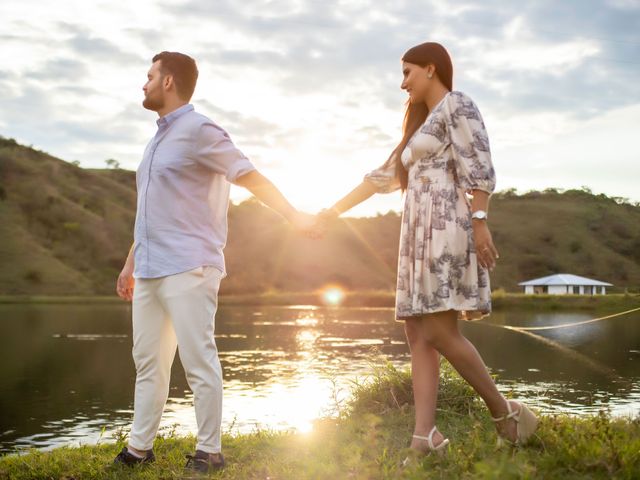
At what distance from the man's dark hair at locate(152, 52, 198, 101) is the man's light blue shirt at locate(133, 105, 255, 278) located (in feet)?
0.53

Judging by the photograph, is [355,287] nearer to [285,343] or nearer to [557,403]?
[285,343]

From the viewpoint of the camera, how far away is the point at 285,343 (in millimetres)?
22469

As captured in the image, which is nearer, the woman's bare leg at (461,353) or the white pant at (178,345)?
the woman's bare leg at (461,353)

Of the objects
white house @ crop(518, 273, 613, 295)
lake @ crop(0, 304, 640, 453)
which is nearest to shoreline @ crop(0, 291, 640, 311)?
lake @ crop(0, 304, 640, 453)

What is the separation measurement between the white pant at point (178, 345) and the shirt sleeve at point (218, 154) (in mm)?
525

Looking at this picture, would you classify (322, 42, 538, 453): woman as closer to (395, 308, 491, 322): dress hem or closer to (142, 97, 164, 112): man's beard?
(395, 308, 491, 322): dress hem

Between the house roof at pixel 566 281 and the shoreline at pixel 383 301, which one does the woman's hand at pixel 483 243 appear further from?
the house roof at pixel 566 281

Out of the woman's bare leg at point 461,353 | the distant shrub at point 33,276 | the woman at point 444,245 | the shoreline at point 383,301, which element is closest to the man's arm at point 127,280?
the woman at point 444,245

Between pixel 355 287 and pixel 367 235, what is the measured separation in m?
15.2

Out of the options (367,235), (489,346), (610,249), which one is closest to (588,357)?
(489,346)

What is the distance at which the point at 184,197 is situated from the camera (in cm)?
409

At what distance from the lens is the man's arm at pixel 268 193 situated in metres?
4.06

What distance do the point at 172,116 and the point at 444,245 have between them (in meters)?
1.61

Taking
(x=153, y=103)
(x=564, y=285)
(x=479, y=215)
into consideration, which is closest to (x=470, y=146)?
(x=479, y=215)
